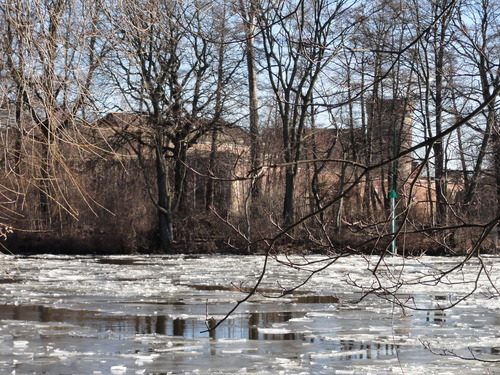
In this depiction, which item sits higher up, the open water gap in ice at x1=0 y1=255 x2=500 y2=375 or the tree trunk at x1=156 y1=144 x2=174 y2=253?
the tree trunk at x1=156 y1=144 x2=174 y2=253

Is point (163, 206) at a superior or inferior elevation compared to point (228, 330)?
superior

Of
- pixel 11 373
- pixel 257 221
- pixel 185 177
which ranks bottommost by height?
pixel 11 373

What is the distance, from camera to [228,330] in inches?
443

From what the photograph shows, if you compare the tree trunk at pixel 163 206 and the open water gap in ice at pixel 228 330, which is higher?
the tree trunk at pixel 163 206

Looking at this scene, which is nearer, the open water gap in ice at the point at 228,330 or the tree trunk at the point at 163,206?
the open water gap in ice at the point at 228,330

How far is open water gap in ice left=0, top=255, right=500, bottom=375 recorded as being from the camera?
8727 mm

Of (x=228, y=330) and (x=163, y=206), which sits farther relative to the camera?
(x=163, y=206)

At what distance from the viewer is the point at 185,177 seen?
36.1m

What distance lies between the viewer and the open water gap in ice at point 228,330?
28.6 ft

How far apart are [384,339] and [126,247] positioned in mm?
22066

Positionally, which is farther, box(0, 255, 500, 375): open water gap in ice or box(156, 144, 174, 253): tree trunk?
box(156, 144, 174, 253): tree trunk

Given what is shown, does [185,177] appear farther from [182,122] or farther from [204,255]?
[204,255]

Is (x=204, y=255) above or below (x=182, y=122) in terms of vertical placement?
below

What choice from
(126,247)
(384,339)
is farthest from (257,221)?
(384,339)
